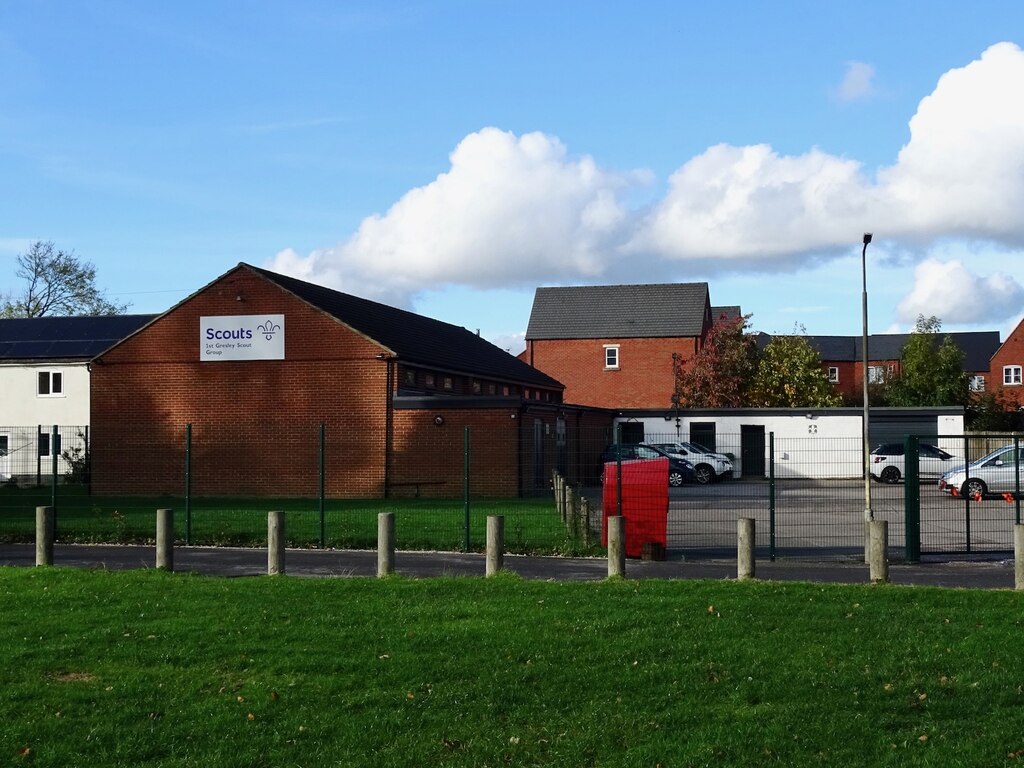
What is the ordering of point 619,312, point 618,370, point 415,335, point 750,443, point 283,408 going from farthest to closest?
1. point 619,312
2. point 618,370
3. point 750,443
4. point 415,335
5. point 283,408

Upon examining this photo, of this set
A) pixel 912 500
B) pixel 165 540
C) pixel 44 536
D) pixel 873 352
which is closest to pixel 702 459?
pixel 912 500

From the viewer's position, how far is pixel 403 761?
261 inches

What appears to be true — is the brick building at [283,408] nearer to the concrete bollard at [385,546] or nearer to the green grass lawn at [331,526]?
the green grass lawn at [331,526]

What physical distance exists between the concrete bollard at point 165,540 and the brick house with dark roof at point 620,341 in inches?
2031

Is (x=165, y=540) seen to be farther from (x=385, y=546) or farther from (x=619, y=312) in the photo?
(x=619, y=312)

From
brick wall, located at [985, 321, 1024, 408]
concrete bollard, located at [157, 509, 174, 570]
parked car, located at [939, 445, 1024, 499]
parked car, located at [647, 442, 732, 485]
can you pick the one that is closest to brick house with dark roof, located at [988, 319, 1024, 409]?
brick wall, located at [985, 321, 1024, 408]

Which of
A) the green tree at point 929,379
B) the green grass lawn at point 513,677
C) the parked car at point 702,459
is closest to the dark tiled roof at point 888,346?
the green tree at point 929,379

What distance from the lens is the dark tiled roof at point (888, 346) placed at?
314ft

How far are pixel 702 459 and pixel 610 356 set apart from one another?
1012 inches

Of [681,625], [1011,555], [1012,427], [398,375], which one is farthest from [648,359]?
[681,625]

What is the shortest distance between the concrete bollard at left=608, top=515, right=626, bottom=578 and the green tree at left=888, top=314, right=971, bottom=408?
58270 millimetres

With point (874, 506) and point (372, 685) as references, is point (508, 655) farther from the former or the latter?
point (874, 506)

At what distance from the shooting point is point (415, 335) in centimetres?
4088

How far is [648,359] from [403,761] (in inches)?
2374
